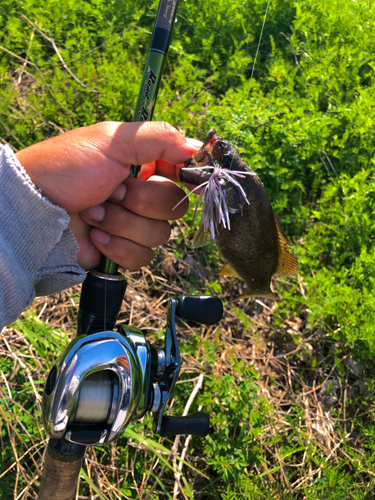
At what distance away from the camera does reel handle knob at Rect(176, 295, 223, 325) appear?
178 centimetres

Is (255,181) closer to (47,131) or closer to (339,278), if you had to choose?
(339,278)

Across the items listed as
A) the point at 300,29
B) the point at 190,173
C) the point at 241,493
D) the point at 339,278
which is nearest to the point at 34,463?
the point at 241,493

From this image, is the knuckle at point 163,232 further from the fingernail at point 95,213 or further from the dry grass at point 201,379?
the dry grass at point 201,379

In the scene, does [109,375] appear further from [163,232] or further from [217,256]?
[217,256]

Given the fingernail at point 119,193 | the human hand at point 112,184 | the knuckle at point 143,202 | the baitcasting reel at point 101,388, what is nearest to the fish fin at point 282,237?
the human hand at point 112,184

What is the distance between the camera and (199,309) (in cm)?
179

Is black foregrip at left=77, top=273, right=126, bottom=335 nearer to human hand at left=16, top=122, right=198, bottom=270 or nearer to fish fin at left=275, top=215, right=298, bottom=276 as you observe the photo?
human hand at left=16, top=122, right=198, bottom=270

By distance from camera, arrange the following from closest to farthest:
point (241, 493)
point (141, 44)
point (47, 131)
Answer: point (241, 493)
point (47, 131)
point (141, 44)

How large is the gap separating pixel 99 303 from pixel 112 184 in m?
0.57

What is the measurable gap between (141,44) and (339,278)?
10.5ft

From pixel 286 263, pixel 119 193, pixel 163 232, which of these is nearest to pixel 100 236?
pixel 119 193

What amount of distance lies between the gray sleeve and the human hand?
0.11 m

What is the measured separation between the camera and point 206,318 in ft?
5.93

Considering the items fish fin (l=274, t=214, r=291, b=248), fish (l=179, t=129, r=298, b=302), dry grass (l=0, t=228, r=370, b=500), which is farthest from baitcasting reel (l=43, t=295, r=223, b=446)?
dry grass (l=0, t=228, r=370, b=500)
